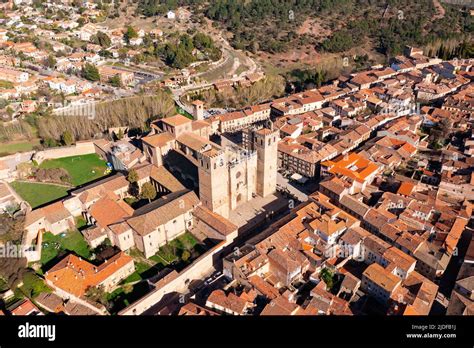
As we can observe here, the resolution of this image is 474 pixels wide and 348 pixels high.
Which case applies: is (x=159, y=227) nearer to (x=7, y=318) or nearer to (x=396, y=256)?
(x=396, y=256)

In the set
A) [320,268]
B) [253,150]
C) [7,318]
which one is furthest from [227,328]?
[253,150]

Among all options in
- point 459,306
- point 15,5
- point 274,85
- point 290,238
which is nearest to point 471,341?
point 459,306

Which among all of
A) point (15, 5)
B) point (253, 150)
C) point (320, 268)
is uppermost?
point (15, 5)

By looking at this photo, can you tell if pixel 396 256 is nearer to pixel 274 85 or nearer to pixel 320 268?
pixel 320 268

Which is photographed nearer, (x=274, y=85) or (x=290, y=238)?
(x=290, y=238)

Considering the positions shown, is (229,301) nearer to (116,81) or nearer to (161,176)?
(161,176)

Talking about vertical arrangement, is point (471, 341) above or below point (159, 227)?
above

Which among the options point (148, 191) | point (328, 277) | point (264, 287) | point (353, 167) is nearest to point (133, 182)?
point (148, 191)

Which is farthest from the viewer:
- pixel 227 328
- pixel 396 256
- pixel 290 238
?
pixel 290 238

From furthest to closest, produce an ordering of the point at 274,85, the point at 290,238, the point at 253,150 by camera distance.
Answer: the point at 274,85, the point at 253,150, the point at 290,238
